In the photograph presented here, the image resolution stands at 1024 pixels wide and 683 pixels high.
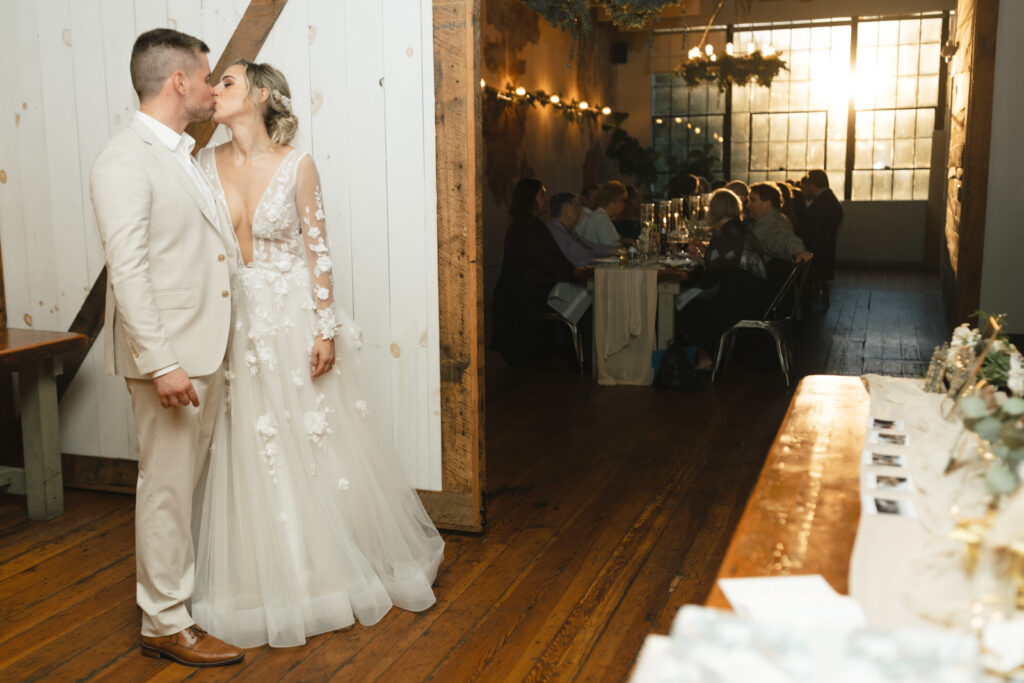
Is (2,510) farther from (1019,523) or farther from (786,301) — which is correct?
(786,301)

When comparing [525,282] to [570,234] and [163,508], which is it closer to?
[570,234]

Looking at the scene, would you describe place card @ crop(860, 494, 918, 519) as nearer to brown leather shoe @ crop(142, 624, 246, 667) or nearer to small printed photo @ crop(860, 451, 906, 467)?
small printed photo @ crop(860, 451, 906, 467)

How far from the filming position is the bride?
2.89 meters

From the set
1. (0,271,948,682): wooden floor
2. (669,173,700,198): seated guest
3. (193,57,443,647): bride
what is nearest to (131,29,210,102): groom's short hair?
(193,57,443,647): bride

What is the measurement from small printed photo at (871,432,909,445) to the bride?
162 centimetres

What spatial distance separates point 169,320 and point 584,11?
2702 millimetres

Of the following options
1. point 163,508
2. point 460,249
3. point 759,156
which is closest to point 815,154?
point 759,156

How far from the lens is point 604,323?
634 centimetres

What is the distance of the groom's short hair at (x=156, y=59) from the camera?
8.85 ft

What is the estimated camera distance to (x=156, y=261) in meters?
2.67

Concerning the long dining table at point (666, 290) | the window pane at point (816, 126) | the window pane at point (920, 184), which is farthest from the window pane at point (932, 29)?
the long dining table at point (666, 290)

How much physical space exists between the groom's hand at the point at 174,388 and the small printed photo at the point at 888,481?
1.80 meters

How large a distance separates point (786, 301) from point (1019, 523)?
5.56m

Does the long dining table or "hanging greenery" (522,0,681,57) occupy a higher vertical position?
"hanging greenery" (522,0,681,57)
